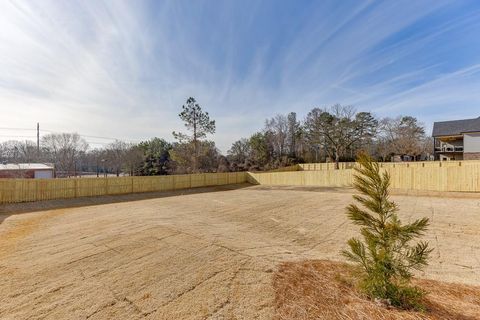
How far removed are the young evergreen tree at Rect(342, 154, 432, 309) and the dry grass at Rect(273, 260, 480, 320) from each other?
0.17m

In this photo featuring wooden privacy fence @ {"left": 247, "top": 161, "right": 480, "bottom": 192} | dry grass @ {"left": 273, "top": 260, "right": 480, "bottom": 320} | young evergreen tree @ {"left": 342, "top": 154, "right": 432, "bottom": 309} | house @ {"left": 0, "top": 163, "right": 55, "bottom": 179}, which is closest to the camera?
dry grass @ {"left": 273, "top": 260, "right": 480, "bottom": 320}

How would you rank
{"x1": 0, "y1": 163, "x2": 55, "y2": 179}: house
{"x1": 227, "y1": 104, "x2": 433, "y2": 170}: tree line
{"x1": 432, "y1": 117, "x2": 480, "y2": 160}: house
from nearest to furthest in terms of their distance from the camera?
{"x1": 432, "y1": 117, "x2": 480, "y2": 160}: house, {"x1": 0, "y1": 163, "x2": 55, "y2": 179}: house, {"x1": 227, "y1": 104, "x2": 433, "y2": 170}: tree line

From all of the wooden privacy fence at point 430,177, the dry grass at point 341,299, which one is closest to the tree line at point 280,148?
the wooden privacy fence at point 430,177

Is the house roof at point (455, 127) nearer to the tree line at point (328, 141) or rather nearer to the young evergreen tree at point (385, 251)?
the tree line at point (328, 141)

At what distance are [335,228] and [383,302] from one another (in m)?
5.32

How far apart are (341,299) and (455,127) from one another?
37.9 metres

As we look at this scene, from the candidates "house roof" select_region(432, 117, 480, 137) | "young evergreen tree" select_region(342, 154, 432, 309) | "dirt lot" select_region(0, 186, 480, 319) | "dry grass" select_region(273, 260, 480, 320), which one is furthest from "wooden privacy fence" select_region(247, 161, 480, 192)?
"house roof" select_region(432, 117, 480, 137)

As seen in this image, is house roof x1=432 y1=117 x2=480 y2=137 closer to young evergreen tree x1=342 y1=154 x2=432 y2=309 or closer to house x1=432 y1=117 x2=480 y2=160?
house x1=432 y1=117 x2=480 y2=160

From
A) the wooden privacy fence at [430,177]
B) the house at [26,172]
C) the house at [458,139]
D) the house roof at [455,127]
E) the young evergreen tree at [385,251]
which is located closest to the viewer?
the young evergreen tree at [385,251]

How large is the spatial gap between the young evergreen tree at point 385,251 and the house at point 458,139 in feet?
104

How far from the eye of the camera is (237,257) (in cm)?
447

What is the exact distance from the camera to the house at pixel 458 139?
25250 millimetres

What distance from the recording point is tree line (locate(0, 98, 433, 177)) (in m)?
37.9

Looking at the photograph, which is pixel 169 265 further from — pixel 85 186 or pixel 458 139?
pixel 458 139
